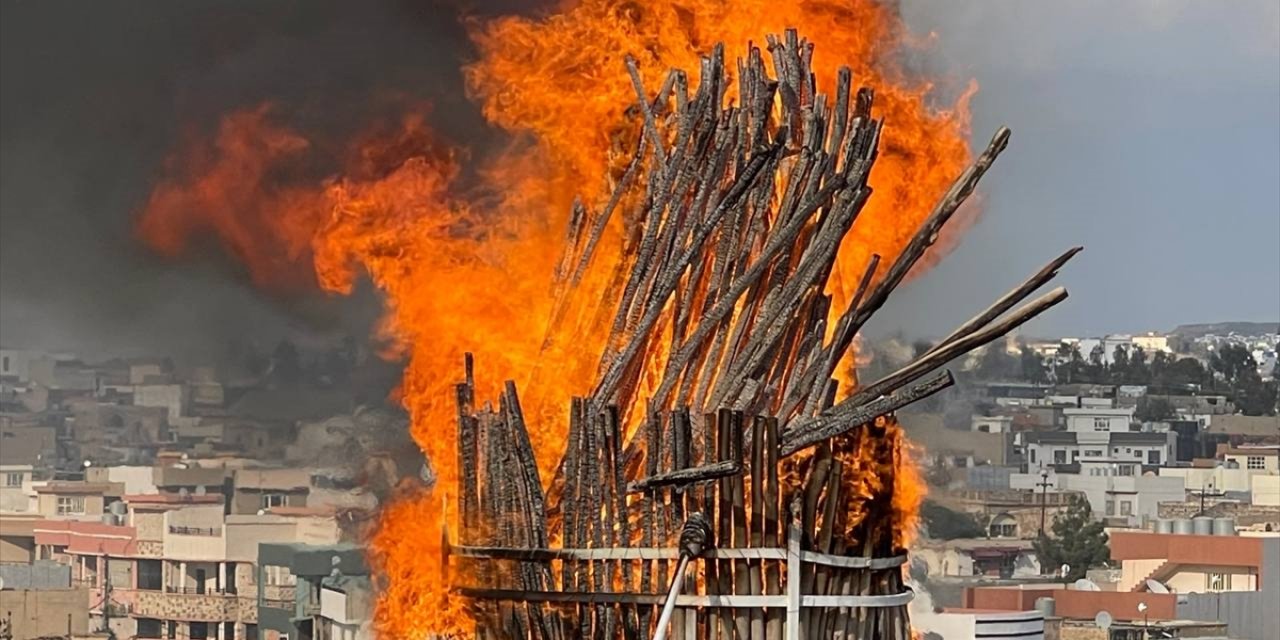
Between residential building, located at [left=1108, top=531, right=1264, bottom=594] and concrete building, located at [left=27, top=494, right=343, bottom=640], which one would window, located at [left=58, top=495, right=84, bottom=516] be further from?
residential building, located at [left=1108, top=531, right=1264, bottom=594]

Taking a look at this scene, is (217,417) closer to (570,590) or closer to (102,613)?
(102,613)

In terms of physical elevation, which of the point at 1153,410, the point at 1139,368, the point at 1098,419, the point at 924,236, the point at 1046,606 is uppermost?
the point at 1139,368

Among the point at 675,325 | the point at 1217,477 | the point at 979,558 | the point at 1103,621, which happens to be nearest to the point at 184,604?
the point at 979,558

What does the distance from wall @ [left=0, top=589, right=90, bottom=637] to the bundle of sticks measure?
24.6 meters

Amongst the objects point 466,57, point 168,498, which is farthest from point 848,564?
point 168,498

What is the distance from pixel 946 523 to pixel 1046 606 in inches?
186

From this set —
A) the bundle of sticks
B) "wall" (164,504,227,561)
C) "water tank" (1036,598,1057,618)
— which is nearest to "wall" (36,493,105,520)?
"wall" (164,504,227,561)

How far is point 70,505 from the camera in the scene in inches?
1352

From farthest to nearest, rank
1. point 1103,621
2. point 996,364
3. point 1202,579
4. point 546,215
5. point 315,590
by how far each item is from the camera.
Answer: point 996,364 < point 1202,579 < point 1103,621 < point 315,590 < point 546,215

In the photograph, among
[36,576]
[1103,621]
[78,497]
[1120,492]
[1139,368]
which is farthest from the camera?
[1120,492]

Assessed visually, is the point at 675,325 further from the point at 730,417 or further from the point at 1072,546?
the point at 1072,546

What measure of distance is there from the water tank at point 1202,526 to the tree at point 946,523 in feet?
11.3

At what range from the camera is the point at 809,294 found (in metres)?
7.74

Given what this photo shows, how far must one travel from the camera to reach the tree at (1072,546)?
3797 cm
